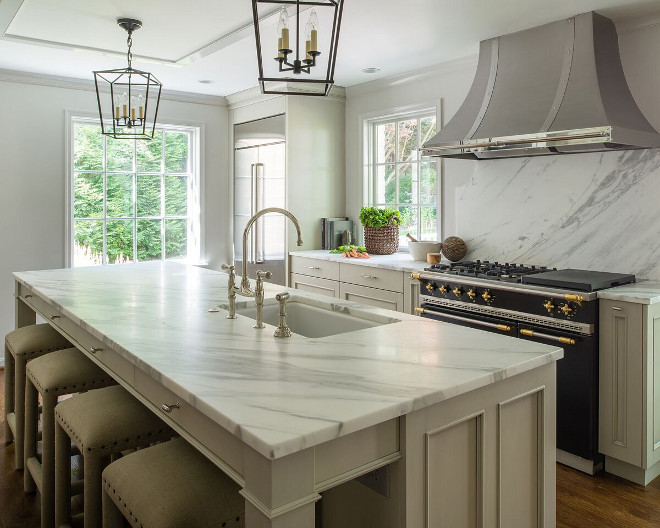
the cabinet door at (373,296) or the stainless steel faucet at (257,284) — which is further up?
the stainless steel faucet at (257,284)

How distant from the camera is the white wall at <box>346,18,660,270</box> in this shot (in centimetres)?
315

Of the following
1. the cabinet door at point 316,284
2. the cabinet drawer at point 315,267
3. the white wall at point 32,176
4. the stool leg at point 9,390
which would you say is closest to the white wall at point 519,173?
the cabinet drawer at point 315,267

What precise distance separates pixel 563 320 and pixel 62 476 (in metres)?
2.37

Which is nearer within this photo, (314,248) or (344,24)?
(344,24)

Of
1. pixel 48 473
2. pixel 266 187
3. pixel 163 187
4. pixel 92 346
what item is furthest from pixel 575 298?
pixel 163 187

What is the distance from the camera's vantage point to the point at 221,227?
5.96 meters

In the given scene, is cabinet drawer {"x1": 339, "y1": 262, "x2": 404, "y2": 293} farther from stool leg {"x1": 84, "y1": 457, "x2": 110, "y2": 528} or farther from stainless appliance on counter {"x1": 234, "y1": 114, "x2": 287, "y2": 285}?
stool leg {"x1": 84, "y1": 457, "x2": 110, "y2": 528}

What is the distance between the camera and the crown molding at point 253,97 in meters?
5.18

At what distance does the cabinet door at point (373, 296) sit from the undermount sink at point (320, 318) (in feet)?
4.91

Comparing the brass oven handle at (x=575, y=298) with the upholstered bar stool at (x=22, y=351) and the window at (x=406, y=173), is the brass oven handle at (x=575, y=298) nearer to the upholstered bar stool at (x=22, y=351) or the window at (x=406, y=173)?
the window at (x=406, y=173)

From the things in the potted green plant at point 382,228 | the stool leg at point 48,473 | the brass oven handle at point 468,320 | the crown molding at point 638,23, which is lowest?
the stool leg at point 48,473

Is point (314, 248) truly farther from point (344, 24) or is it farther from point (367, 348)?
point (367, 348)

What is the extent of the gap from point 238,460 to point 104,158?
467cm

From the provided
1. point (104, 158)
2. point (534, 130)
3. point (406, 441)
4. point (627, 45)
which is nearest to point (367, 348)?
point (406, 441)
